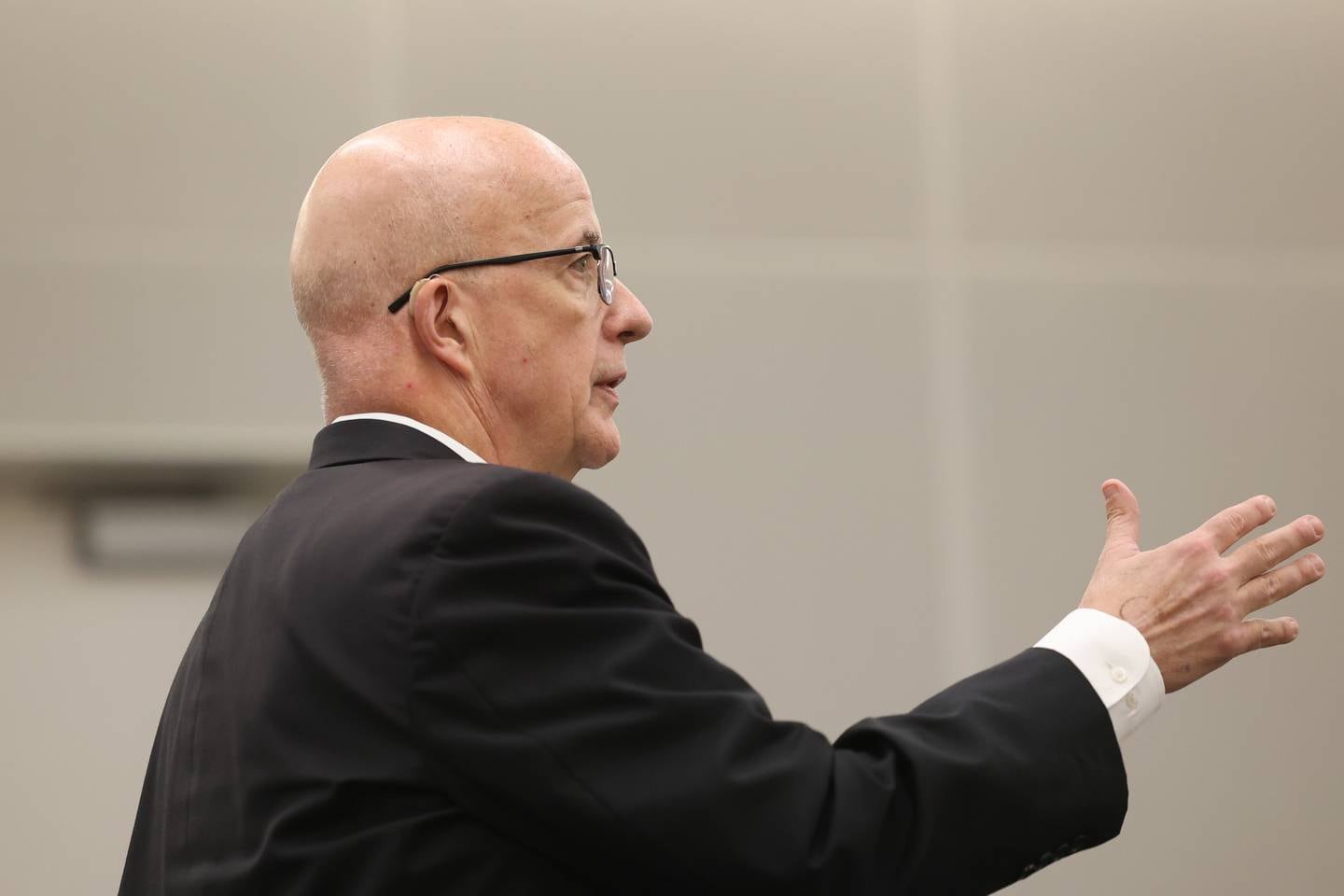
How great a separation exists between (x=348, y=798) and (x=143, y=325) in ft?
6.69

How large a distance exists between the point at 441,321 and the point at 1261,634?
812 mm

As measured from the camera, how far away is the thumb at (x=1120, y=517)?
1334 mm

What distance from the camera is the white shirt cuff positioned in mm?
1197

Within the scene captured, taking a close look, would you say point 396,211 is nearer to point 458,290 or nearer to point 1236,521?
point 458,290

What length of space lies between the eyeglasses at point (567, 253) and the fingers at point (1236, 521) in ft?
2.13

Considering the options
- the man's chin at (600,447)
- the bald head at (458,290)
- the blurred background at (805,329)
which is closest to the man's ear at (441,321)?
the bald head at (458,290)

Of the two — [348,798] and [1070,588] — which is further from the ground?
[348,798]

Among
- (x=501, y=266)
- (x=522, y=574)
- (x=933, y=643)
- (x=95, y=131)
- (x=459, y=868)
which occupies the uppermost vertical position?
(x=95, y=131)

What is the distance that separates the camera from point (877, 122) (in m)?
3.22

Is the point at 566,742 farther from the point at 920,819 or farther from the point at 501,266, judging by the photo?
the point at 501,266

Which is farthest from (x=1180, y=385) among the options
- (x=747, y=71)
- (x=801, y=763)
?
(x=801, y=763)

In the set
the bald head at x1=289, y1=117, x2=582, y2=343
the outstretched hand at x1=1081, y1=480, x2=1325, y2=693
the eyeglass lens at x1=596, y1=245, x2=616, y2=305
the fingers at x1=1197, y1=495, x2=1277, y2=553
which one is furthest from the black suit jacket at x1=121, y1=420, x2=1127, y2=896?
the eyeglass lens at x1=596, y1=245, x2=616, y2=305

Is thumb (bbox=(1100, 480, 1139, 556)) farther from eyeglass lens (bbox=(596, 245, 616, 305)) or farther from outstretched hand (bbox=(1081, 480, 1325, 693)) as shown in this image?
eyeglass lens (bbox=(596, 245, 616, 305))

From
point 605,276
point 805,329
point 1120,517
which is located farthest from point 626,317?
point 805,329
